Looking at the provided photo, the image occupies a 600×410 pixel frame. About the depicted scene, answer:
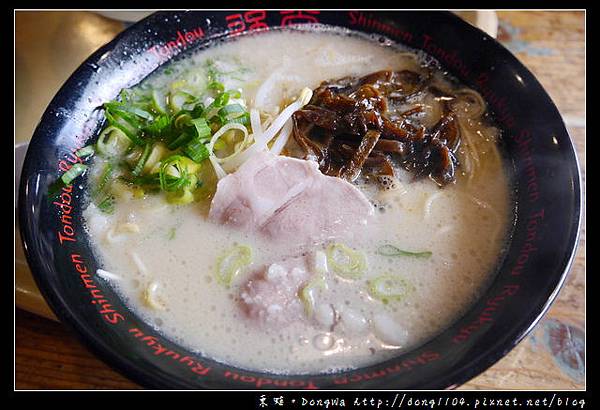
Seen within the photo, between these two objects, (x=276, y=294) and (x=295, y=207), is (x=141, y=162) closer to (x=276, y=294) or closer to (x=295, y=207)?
(x=295, y=207)

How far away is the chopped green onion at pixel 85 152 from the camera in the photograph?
1.85m

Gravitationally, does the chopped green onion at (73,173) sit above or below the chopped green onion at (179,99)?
below

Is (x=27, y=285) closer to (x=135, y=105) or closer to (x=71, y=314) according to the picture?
(x=71, y=314)

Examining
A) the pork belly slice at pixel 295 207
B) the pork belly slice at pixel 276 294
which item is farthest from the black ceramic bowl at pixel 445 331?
the pork belly slice at pixel 295 207

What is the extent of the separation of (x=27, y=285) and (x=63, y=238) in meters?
0.24

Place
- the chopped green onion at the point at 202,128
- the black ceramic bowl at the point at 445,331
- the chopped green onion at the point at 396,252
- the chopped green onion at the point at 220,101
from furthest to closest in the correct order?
the chopped green onion at the point at 220,101
the chopped green onion at the point at 202,128
the chopped green onion at the point at 396,252
the black ceramic bowl at the point at 445,331

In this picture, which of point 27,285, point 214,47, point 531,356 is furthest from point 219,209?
point 531,356

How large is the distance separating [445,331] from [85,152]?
122 centimetres

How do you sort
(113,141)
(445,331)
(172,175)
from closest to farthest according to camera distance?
(445,331), (172,175), (113,141)

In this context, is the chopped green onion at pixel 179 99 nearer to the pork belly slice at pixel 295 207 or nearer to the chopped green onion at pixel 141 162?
the chopped green onion at pixel 141 162

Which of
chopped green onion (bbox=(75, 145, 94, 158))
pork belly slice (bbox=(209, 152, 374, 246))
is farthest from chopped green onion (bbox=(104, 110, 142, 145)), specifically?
pork belly slice (bbox=(209, 152, 374, 246))

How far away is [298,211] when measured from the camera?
1715 millimetres

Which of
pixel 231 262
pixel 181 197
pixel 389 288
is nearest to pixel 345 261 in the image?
pixel 389 288

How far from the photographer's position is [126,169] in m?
1.86
